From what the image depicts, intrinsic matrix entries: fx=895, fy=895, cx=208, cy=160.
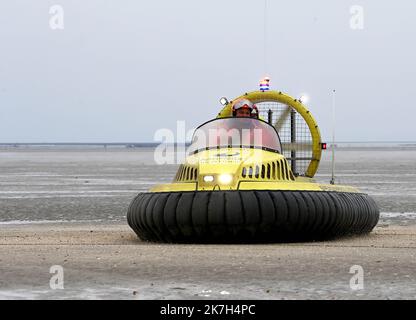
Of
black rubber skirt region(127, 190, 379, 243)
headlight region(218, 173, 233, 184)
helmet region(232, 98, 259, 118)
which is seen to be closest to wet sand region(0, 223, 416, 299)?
black rubber skirt region(127, 190, 379, 243)

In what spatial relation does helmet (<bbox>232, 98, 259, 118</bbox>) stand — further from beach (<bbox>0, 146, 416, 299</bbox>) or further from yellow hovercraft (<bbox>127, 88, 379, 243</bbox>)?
beach (<bbox>0, 146, 416, 299</bbox>)

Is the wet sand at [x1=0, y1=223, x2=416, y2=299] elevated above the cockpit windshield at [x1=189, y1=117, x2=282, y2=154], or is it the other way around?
the cockpit windshield at [x1=189, y1=117, x2=282, y2=154]

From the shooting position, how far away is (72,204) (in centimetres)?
1478

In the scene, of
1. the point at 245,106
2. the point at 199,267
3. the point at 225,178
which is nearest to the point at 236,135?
the point at 245,106

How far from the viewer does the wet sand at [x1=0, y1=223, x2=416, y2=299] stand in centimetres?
492

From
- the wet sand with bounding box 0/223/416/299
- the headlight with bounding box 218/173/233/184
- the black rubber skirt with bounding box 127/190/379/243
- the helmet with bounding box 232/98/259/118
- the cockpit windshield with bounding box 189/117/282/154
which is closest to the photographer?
the wet sand with bounding box 0/223/416/299

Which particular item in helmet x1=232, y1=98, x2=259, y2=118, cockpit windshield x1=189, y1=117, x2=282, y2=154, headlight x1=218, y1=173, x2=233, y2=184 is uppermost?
helmet x1=232, y1=98, x2=259, y2=118

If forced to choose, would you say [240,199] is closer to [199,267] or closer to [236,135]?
[236,135]

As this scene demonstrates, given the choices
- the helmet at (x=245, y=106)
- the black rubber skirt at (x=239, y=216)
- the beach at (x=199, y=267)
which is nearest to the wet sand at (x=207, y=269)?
the beach at (x=199, y=267)

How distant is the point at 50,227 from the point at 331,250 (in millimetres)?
4800

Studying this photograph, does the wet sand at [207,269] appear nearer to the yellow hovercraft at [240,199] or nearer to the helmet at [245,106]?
the yellow hovercraft at [240,199]

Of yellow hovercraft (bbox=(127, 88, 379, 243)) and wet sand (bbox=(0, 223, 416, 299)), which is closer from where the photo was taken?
wet sand (bbox=(0, 223, 416, 299))

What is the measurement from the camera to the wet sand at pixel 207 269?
4922 mm
